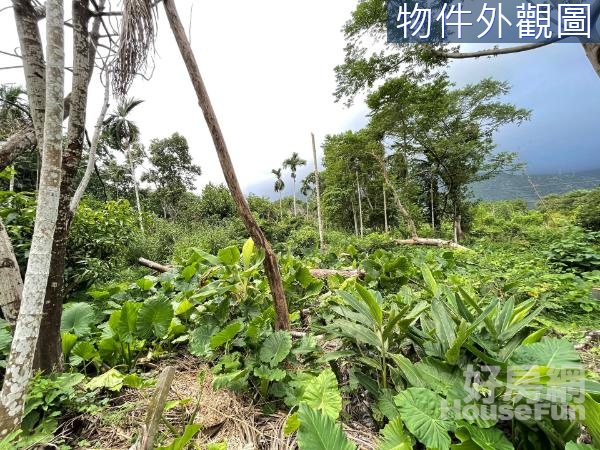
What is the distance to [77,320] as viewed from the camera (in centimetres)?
205

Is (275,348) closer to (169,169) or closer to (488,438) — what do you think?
(488,438)

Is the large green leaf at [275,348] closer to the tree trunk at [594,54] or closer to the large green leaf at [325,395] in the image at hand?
the large green leaf at [325,395]

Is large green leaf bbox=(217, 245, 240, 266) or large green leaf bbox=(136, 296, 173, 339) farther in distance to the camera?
large green leaf bbox=(217, 245, 240, 266)

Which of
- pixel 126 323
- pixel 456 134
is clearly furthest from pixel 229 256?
pixel 456 134

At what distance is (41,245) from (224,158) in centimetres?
120

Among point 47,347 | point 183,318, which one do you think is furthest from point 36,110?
point 183,318

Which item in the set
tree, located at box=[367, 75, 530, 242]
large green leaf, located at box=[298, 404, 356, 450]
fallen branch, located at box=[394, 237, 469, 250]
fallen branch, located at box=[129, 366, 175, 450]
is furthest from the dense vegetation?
tree, located at box=[367, 75, 530, 242]

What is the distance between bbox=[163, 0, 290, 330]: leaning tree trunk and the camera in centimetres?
191

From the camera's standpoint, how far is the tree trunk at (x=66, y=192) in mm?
1614

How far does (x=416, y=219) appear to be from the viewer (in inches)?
632

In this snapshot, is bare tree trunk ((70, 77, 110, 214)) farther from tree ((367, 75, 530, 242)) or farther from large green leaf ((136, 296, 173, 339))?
tree ((367, 75, 530, 242))

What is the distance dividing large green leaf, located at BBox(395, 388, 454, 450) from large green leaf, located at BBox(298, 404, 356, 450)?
281mm

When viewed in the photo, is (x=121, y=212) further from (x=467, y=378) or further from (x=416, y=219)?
(x=416, y=219)

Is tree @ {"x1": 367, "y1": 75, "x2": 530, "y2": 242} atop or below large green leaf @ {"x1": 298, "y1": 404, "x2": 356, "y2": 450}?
atop
